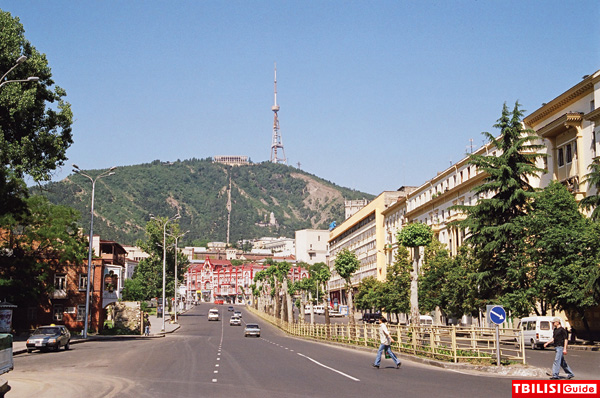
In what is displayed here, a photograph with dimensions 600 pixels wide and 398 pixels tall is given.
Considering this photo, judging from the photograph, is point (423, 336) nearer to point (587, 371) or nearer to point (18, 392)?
point (587, 371)

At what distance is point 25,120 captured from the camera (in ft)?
144

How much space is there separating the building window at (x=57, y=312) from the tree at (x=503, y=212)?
3949 centimetres

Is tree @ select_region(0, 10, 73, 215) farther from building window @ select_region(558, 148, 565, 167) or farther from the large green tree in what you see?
building window @ select_region(558, 148, 565, 167)

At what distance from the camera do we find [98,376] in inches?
864

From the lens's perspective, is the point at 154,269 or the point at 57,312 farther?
the point at 154,269

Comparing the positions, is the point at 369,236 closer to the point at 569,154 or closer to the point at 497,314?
the point at 569,154

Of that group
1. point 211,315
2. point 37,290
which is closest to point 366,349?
point 37,290

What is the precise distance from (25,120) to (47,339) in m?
15.5

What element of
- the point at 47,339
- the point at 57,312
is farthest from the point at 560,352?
the point at 57,312

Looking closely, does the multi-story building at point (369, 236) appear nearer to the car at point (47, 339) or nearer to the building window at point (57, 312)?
the building window at point (57, 312)

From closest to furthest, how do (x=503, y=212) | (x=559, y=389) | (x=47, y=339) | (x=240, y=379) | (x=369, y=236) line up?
(x=559, y=389)
(x=240, y=379)
(x=47, y=339)
(x=503, y=212)
(x=369, y=236)

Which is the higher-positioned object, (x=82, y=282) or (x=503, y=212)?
(x=503, y=212)

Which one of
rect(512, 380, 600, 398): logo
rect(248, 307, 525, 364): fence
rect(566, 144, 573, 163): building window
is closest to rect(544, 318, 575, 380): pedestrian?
rect(248, 307, 525, 364): fence

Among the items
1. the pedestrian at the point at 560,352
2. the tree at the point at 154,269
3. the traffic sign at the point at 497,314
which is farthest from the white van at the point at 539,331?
the tree at the point at 154,269
